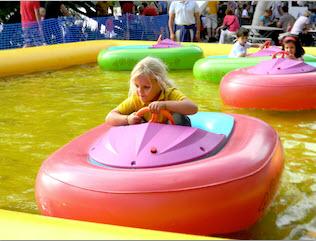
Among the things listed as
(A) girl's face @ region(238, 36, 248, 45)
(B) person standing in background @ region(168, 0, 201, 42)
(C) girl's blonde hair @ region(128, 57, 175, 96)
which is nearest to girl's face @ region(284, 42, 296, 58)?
Answer: (A) girl's face @ region(238, 36, 248, 45)

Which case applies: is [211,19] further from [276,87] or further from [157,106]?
[157,106]

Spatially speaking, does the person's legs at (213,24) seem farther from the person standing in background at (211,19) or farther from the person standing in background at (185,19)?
the person standing in background at (185,19)

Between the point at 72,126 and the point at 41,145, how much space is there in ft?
2.16

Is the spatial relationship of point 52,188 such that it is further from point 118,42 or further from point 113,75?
point 118,42

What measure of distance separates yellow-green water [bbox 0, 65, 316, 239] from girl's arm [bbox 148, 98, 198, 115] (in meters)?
0.75

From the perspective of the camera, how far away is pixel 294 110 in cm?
555

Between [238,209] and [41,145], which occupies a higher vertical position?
[238,209]

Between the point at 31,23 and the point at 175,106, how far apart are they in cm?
750

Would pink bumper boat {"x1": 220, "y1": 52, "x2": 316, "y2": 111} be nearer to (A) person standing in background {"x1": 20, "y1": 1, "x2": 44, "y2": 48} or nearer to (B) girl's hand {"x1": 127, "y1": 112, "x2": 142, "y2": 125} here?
(B) girl's hand {"x1": 127, "y1": 112, "x2": 142, "y2": 125}

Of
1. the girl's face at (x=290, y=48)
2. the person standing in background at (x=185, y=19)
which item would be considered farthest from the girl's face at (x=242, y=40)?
the person standing in background at (x=185, y=19)

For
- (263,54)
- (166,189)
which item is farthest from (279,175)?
(263,54)

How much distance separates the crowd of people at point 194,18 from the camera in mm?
10070

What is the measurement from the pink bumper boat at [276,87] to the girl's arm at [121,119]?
2.45 m

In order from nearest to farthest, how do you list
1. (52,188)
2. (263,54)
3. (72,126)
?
1. (52,188)
2. (72,126)
3. (263,54)
